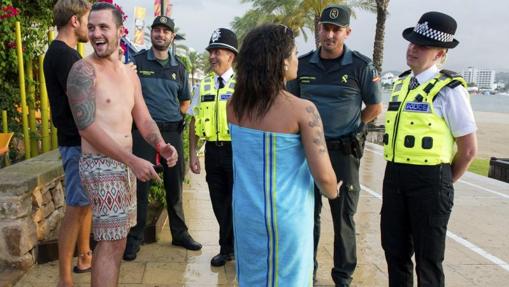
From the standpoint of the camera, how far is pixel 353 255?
361 cm

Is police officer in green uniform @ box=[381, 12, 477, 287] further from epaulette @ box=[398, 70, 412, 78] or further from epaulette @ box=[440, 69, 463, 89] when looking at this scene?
epaulette @ box=[398, 70, 412, 78]

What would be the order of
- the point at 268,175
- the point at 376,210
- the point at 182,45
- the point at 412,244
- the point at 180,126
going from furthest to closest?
the point at 182,45
the point at 376,210
the point at 180,126
the point at 412,244
the point at 268,175

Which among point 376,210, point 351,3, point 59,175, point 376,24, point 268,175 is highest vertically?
point 351,3

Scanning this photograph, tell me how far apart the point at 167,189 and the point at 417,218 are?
2.49 meters

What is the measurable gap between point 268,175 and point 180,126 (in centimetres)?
245

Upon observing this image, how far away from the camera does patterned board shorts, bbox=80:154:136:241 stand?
257 centimetres

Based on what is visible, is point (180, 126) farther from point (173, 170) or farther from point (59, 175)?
point (59, 175)

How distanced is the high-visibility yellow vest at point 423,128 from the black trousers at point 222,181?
155 cm

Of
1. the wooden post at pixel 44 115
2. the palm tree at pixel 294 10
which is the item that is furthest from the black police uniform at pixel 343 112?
the palm tree at pixel 294 10

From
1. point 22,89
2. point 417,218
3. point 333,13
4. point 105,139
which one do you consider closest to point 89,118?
point 105,139

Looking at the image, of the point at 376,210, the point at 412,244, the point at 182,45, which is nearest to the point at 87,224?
the point at 412,244

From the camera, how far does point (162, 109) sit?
167 inches

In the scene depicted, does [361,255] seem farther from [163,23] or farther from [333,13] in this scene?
[163,23]

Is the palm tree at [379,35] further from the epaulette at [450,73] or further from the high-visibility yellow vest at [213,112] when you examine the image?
the epaulette at [450,73]
